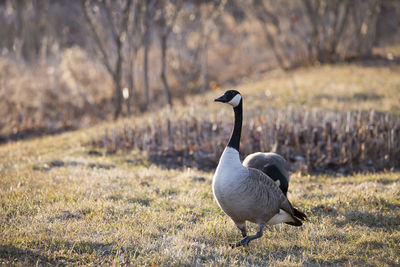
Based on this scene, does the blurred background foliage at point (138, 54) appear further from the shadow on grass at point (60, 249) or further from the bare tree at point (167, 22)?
the shadow on grass at point (60, 249)

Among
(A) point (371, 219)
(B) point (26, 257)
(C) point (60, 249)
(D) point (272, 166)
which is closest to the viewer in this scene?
(B) point (26, 257)

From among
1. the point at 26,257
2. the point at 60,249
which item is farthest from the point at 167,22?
the point at 26,257

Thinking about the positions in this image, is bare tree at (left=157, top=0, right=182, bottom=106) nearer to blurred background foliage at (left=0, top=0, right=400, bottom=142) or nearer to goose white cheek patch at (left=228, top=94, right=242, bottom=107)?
blurred background foliage at (left=0, top=0, right=400, bottom=142)

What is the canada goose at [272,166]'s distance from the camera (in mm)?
5348

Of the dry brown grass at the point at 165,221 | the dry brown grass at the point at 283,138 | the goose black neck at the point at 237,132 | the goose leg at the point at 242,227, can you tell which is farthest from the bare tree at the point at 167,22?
the goose leg at the point at 242,227

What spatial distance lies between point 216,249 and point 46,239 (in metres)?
1.73

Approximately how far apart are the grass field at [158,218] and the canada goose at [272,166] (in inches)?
21.9

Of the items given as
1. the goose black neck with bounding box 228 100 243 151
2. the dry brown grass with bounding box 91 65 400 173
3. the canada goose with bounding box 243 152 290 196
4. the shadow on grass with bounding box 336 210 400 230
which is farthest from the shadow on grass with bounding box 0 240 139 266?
the dry brown grass with bounding box 91 65 400 173

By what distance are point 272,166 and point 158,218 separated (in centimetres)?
171

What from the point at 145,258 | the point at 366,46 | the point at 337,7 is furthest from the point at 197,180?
the point at 366,46

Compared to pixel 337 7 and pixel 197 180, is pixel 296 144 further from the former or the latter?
→ pixel 337 7

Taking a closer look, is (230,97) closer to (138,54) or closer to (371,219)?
(371,219)

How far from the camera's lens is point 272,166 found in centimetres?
541

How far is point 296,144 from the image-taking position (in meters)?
8.51
